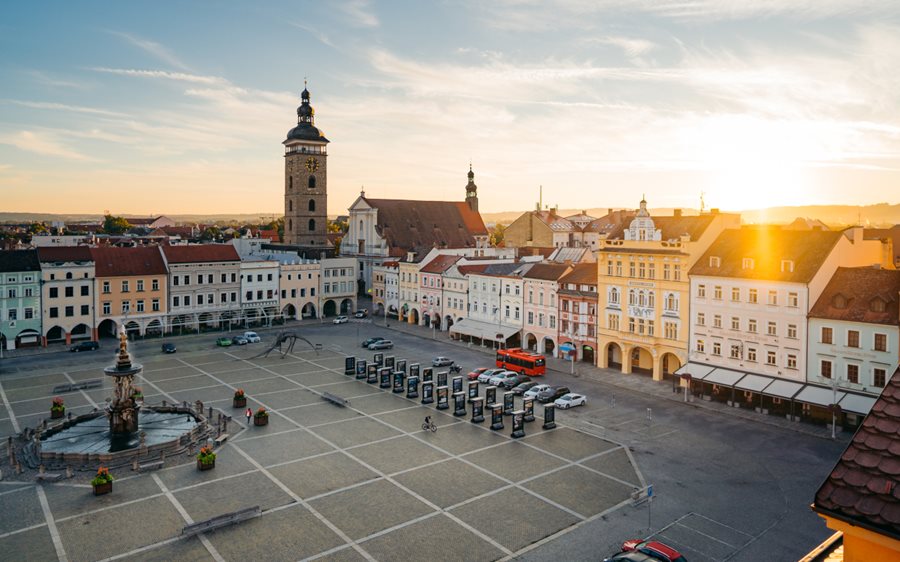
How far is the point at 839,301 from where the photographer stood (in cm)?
4809

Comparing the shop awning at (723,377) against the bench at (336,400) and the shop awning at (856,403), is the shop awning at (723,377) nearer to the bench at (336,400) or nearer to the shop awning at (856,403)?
the shop awning at (856,403)

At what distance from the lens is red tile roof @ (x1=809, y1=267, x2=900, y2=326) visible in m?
45.4

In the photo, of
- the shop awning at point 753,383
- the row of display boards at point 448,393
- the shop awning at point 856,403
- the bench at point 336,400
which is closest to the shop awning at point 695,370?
the shop awning at point 753,383

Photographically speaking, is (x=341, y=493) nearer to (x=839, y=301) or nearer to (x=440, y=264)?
(x=839, y=301)

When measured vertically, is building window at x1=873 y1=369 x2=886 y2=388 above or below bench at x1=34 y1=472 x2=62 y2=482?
above

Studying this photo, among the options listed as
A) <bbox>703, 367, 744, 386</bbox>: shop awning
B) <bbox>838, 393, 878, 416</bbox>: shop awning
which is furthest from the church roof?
<bbox>838, 393, 878, 416</bbox>: shop awning

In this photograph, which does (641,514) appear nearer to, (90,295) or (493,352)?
(493,352)

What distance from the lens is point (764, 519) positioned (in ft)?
104

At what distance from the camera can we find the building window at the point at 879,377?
44.9m

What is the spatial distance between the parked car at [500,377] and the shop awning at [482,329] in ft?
49.2

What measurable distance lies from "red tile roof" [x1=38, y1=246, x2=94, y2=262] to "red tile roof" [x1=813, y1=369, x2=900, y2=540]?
85477mm

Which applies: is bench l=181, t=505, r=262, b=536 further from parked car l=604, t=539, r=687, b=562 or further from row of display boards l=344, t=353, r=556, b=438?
row of display boards l=344, t=353, r=556, b=438

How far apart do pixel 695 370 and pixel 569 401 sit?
39.4 ft

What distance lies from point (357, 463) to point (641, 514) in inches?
642
